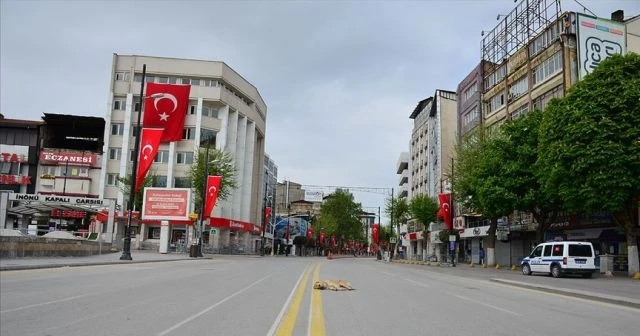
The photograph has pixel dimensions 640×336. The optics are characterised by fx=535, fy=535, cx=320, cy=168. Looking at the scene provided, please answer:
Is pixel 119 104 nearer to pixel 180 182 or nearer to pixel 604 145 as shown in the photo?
pixel 180 182

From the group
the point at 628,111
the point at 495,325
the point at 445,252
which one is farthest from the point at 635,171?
the point at 445,252

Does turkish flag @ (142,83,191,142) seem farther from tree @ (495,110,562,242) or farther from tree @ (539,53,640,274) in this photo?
tree @ (539,53,640,274)

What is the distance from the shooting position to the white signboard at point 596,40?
139 ft

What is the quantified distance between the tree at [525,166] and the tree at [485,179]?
371 mm

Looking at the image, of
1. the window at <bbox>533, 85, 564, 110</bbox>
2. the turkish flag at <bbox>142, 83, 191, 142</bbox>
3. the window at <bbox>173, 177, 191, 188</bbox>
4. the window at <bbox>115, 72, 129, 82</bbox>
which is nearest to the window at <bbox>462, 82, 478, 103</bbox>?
the window at <bbox>533, 85, 564, 110</bbox>

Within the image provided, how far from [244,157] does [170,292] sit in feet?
239

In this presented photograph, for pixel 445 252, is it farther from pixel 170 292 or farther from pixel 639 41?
pixel 170 292

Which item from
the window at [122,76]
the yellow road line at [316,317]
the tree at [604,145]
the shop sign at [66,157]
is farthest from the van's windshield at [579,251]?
the shop sign at [66,157]

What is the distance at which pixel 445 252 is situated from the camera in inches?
3100

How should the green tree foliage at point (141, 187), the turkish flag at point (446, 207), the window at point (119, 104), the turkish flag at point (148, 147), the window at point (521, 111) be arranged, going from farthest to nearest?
the window at point (119, 104), the green tree foliage at point (141, 187), the turkish flag at point (446, 207), the window at point (521, 111), the turkish flag at point (148, 147)

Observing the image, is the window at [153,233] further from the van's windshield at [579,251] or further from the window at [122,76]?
the van's windshield at [579,251]

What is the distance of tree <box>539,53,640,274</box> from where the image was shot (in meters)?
30.0

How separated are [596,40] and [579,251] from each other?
70.7 ft

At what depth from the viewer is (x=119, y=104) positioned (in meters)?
76.9
